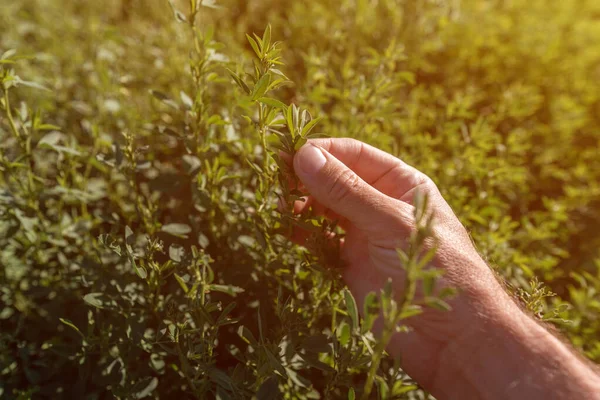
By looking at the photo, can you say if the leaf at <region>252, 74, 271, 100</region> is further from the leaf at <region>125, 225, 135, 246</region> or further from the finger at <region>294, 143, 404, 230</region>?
the leaf at <region>125, 225, 135, 246</region>

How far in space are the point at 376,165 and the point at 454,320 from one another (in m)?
0.71

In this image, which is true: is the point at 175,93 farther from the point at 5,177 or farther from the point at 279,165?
the point at 279,165

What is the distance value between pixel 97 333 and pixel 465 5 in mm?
4335

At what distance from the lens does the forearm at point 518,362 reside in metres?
1.40

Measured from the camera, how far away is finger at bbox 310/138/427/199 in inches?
73.7

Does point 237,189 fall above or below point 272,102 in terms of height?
below

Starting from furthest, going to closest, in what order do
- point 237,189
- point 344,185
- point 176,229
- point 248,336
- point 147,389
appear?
1. point 237,189
2. point 176,229
3. point 147,389
4. point 344,185
5. point 248,336

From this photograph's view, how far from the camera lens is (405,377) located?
1.75 metres

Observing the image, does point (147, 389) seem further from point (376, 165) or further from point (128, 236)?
point (376, 165)

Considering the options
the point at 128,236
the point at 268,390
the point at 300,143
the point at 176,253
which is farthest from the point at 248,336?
the point at 300,143

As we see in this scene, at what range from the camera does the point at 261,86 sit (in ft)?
4.62

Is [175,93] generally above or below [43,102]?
above

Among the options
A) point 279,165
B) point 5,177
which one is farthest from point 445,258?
point 5,177

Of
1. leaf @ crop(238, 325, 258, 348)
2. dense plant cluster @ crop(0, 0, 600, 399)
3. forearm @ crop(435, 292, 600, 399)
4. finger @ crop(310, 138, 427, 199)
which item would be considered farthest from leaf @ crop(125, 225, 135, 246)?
forearm @ crop(435, 292, 600, 399)
